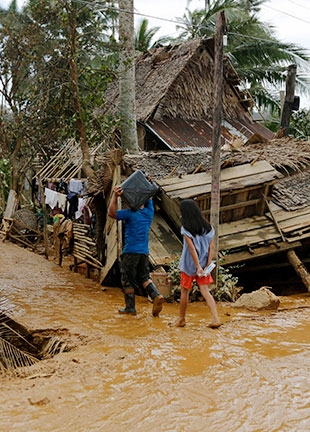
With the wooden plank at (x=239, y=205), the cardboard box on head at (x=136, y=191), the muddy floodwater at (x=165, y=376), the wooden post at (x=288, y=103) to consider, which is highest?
the wooden post at (x=288, y=103)

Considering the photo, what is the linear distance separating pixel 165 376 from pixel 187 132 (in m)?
11.0

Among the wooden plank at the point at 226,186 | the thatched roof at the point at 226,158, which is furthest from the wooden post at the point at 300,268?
the thatched roof at the point at 226,158

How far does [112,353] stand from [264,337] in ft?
5.98

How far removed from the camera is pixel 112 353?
4.48m

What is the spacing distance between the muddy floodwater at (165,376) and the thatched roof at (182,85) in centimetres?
885

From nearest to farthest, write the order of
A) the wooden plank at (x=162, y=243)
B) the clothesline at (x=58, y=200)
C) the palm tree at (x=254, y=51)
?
1. the wooden plank at (x=162, y=243)
2. the clothesline at (x=58, y=200)
3. the palm tree at (x=254, y=51)

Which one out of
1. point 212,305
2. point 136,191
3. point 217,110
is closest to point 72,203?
point 217,110

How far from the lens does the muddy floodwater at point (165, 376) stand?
3121mm

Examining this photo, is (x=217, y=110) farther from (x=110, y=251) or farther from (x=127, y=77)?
(x=127, y=77)

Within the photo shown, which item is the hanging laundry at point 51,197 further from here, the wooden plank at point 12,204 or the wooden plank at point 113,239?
the wooden plank at point 113,239

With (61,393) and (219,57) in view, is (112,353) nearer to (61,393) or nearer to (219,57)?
(61,393)

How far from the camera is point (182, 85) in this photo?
1427 cm

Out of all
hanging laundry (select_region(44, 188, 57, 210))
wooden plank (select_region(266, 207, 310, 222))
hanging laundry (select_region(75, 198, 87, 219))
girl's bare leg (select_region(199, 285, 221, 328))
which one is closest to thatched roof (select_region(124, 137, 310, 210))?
wooden plank (select_region(266, 207, 310, 222))

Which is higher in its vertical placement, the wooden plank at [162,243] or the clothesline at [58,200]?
the clothesline at [58,200]
